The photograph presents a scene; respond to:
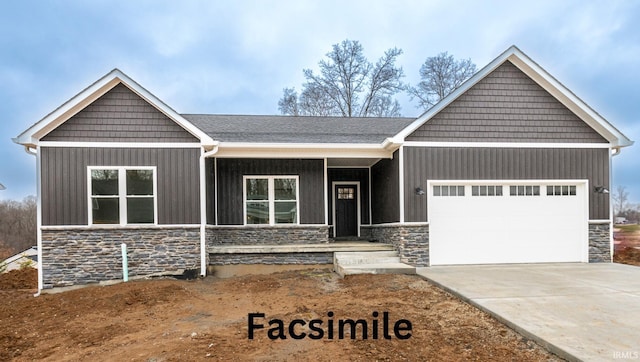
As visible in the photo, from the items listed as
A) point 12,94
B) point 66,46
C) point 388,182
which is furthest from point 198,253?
point 12,94

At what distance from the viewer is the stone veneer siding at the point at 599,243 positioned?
920 cm

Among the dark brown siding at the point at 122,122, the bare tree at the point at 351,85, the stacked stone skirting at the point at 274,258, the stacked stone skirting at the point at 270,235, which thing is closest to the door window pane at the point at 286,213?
the stacked stone skirting at the point at 270,235

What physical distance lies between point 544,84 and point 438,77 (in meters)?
15.8

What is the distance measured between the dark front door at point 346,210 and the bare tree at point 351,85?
12226 mm

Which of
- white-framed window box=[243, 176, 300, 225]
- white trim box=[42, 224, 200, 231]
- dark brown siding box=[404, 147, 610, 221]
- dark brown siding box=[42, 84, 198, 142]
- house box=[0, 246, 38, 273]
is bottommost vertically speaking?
house box=[0, 246, 38, 273]

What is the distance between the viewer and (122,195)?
8.40 metres

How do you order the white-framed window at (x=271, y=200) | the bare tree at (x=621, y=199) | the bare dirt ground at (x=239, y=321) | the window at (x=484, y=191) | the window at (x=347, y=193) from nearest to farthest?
the bare dirt ground at (x=239, y=321) → the window at (x=484, y=191) → the white-framed window at (x=271, y=200) → the window at (x=347, y=193) → the bare tree at (x=621, y=199)

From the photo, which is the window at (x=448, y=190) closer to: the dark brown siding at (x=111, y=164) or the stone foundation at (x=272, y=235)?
the stone foundation at (x=272, y=235)

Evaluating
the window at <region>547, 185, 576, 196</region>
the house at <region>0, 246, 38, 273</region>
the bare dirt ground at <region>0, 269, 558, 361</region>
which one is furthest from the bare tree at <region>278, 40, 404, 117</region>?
the bare dirt ground at <region>0, 269, 558, 361</region>

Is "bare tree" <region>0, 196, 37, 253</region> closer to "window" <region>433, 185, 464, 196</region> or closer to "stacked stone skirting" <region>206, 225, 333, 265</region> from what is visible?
"stacked stone skirting" <region>206, 225, 333, 265</region>

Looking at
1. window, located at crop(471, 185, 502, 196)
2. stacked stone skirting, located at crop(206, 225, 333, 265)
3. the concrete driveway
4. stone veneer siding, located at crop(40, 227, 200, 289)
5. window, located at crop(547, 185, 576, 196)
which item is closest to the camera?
the concrete driveway

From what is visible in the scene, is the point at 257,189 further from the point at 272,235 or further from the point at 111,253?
the point at 111,253

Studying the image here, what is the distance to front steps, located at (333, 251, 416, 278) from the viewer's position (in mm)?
7879

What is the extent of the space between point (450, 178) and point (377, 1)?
1135cm
